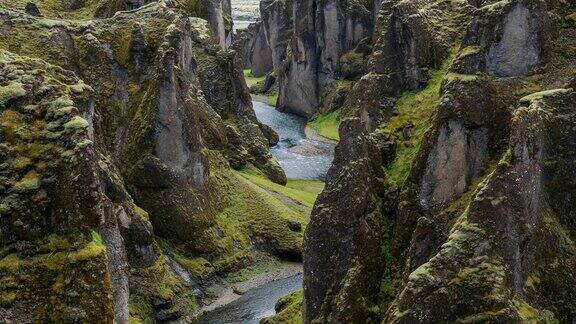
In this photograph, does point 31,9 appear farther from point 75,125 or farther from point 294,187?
point 75,125

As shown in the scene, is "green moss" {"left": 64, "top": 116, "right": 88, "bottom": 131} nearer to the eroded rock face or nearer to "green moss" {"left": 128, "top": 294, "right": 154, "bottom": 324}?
the eroded rock face

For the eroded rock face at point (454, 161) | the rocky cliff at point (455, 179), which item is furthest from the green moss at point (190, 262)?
the eroded rock face at point (454, 161)

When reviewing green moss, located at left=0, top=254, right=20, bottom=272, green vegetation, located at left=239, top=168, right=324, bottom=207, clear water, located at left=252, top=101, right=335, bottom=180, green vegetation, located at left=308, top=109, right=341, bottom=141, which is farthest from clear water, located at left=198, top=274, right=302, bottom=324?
green vegetation, located at left=308, top=109, right=341, bottom=141

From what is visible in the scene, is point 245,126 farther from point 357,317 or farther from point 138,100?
point 357,317

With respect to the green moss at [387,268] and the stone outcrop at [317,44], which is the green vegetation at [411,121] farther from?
the stone outcrop at [317,44]

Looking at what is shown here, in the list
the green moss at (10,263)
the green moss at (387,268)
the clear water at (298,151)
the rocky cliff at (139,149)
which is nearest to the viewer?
the green moss at (10,263)
